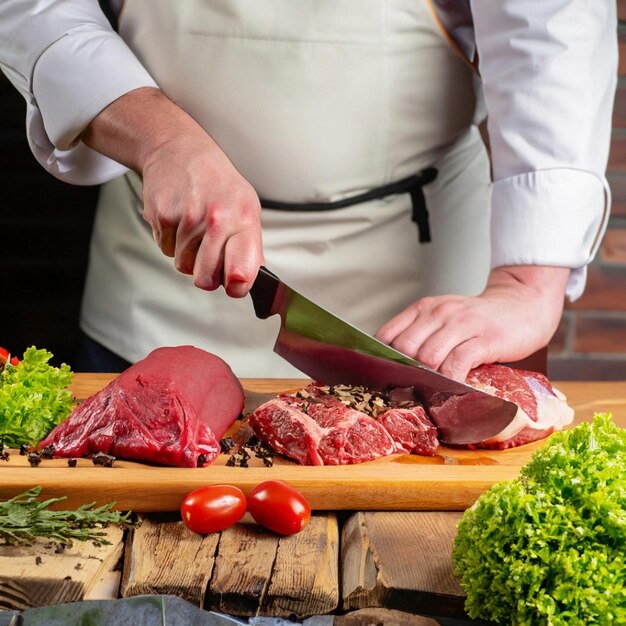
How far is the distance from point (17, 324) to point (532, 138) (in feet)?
5.94

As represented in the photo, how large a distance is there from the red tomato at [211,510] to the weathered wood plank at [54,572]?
11 cm

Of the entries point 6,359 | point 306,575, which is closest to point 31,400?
point 6,359

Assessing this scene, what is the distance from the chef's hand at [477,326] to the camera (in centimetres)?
190

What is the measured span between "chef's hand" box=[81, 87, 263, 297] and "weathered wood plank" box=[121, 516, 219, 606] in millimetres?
476

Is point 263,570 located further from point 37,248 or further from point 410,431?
point 37,248

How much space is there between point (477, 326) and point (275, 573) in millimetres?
821

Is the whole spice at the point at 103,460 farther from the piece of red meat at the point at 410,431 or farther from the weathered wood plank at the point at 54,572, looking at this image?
the piece of red meat at the point at 410,431

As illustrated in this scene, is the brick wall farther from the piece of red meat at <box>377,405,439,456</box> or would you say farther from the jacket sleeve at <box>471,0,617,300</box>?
the piece of red meat at <box>377,405,439,456</box>

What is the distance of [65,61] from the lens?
79.5 inches

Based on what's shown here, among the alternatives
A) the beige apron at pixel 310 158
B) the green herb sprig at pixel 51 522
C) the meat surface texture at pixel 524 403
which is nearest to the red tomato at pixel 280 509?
the green herb sprig at pixel 51 522

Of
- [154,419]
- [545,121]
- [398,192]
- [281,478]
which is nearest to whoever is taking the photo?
[281,478]

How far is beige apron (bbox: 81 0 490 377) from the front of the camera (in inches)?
83.8

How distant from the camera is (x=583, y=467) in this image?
3.82 feet

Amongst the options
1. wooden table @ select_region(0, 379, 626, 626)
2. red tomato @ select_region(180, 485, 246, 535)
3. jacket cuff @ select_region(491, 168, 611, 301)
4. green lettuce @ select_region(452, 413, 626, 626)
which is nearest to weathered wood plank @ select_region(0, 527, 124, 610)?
wooden table @ select_region(0, 379, 626, 626)
